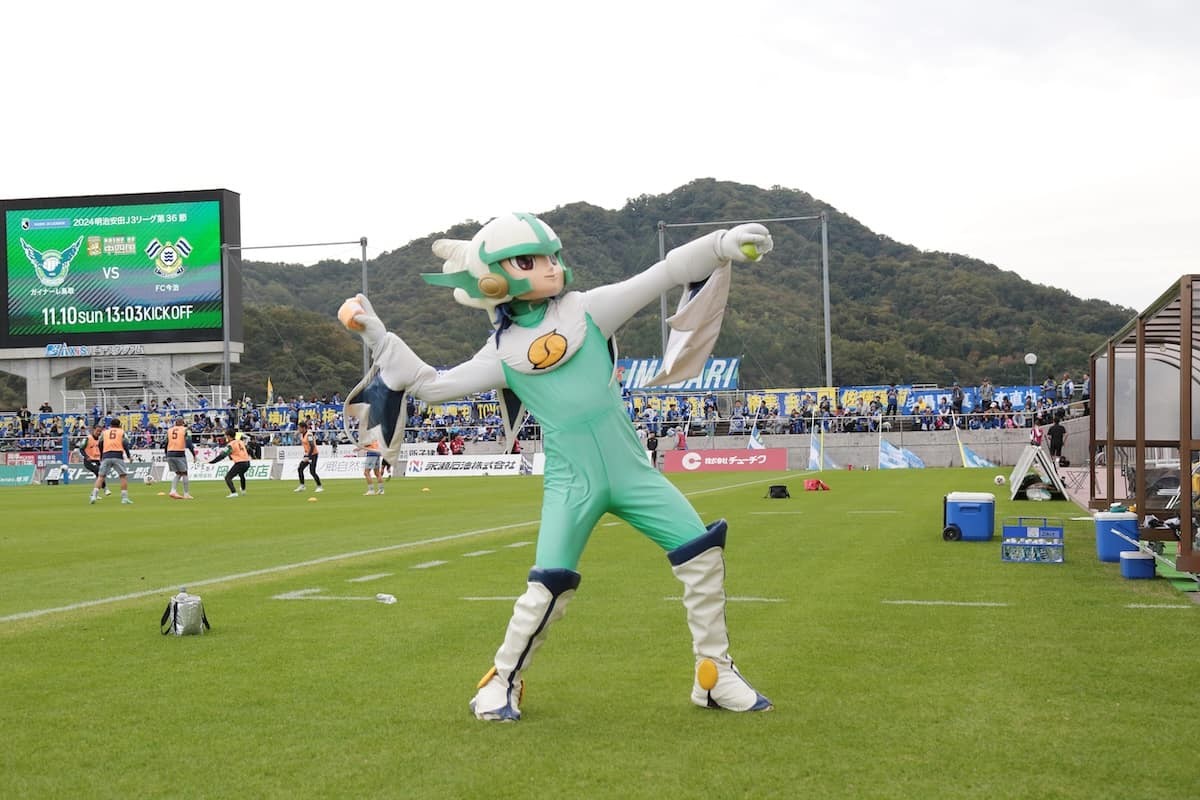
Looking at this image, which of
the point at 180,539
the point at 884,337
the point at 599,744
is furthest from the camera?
the point at 884,337

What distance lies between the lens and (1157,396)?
54.4ft

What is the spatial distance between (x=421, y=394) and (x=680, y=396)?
48.9 meters

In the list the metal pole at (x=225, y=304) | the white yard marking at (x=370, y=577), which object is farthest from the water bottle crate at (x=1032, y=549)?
the metal pole at (x=225, y=304)

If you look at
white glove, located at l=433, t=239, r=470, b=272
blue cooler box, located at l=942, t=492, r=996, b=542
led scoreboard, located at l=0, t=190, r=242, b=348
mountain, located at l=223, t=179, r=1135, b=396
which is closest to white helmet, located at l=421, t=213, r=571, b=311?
white glove, located at l=433, t=239, r=470, b=272

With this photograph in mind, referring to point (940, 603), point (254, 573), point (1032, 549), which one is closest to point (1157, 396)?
point (1032, 549)

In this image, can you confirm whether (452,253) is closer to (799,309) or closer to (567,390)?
(567,390)

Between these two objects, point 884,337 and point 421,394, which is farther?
point 884,337

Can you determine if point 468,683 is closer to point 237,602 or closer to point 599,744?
point 599,744

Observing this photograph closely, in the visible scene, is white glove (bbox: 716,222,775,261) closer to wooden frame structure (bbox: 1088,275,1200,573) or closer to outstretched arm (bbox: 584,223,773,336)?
outstretched arm (bbox: 584,223,773,336)

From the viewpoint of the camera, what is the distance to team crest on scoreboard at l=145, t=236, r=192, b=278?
55500mm

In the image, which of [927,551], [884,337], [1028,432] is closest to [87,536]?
[927,551]

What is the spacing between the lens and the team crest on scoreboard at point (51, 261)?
186 ft

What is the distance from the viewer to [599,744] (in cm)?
567

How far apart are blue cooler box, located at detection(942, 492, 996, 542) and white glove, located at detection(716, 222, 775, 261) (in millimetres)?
10192
